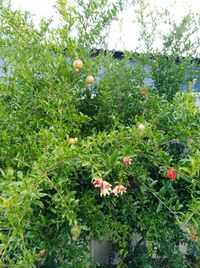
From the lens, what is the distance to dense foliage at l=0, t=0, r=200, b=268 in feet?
3.34

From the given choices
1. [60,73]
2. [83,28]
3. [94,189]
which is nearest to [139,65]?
[83,28]

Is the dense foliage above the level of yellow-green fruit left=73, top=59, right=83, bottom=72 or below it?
below

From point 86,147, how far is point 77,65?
0.43 meters

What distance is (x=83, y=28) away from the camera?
1.39 metres

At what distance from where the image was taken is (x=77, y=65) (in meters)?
1.29

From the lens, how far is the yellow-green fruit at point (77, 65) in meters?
1.29

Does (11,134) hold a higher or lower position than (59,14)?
lower

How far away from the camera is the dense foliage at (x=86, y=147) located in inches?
40.0

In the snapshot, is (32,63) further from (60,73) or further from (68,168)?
(68,168)

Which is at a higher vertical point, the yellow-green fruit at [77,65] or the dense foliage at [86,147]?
the yellow-green fruit at [77,65]

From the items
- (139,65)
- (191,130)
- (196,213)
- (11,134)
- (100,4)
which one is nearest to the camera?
(196,213)

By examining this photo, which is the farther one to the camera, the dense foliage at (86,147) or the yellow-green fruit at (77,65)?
the yellow-green fruit at (77,65)

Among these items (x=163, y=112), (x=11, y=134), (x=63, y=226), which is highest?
(x=163, y=112)

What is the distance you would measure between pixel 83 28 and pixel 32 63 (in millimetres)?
309
